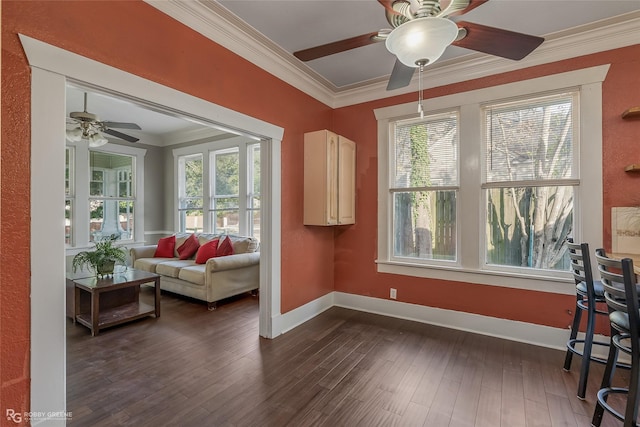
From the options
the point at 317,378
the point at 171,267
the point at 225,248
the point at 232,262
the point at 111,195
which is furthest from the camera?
the point at 111,195

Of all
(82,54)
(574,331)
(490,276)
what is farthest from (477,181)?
(82,54)

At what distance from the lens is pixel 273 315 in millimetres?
3207

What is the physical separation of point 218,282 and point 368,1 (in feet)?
11.4

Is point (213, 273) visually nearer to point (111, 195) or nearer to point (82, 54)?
point (82, 54)

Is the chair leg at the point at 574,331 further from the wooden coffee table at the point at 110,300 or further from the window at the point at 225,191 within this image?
the window at the point at 225,191

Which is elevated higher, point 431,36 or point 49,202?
point 431,36

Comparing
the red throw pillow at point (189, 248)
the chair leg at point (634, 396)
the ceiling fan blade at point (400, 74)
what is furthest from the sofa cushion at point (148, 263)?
the chair leg at point (634, 396)

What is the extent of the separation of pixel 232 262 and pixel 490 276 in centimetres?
308

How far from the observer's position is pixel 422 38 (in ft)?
5.39

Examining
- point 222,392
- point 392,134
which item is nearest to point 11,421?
point 222,392

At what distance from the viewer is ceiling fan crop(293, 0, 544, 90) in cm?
160

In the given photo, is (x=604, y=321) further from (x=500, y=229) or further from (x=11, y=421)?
(x=11, y=421)

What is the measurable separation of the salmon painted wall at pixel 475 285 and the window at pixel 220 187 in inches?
72.1

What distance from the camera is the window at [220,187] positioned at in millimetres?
5320
